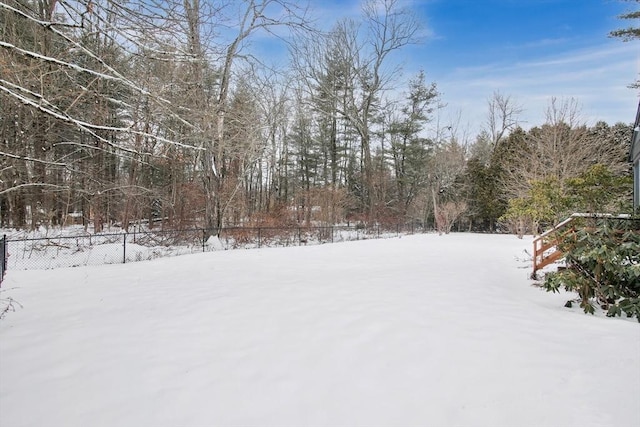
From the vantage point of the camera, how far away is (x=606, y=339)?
326 cm

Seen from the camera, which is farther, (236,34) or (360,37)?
(360,37)

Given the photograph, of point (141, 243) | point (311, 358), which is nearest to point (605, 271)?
point (311, 358)

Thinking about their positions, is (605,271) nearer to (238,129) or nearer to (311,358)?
(311,358)

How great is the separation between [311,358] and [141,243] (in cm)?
944

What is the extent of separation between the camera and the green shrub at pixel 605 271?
13.0 ft

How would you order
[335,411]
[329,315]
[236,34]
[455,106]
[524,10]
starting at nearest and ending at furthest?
[335,411], [329,315], [236,34], [524,10], [455,106]

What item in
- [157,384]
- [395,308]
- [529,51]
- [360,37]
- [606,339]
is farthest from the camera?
[360,37]

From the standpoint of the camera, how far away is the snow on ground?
212cm

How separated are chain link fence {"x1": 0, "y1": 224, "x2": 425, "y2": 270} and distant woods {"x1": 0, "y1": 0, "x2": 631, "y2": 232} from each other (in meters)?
1.06

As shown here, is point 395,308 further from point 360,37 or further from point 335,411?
point 360,37

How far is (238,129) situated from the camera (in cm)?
715

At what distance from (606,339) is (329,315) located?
8.90 feet

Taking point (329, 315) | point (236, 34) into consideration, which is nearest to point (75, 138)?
point (236, 34)

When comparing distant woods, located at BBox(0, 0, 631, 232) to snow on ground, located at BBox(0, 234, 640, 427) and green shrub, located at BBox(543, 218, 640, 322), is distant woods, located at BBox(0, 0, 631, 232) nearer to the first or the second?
snow on ground, located at BBox(0, 234, 640, 427)
